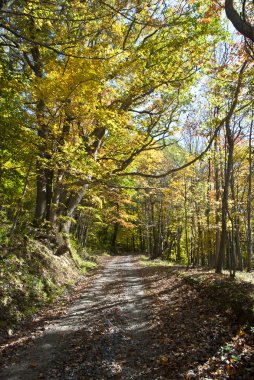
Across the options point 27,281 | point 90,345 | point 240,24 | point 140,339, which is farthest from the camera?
point 27,281

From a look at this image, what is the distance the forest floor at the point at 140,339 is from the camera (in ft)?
16.2

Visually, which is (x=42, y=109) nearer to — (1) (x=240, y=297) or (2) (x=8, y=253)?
(2) (x=8, y=253)

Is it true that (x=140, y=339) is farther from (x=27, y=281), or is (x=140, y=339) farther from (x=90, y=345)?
(x=27, y=281)

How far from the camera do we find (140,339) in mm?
6602

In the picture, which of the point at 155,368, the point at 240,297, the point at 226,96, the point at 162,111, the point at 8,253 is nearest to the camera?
the point at 155,368

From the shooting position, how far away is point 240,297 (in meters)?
7.48

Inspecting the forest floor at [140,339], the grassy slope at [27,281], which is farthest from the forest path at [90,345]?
the grassy slope at [27,281]

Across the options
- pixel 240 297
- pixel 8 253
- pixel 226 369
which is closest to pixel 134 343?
pixel 226 369

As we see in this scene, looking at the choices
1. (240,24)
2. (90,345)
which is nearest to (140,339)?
(90,345)

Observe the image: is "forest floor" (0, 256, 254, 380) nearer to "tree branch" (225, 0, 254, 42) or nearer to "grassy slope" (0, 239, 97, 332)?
"grassy slope" (0, 239, 97, 332)

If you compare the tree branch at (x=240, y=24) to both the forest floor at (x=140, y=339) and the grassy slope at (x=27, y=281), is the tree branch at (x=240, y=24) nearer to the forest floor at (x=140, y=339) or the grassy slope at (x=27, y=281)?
the forest floor at (x=140, y=339)

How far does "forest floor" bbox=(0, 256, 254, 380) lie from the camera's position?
4.93 meters

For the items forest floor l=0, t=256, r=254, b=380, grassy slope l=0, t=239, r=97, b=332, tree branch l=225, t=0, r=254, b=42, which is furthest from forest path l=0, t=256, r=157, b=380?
tree branch l=225, t=0, r=254, b=42

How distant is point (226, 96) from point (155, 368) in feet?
33.5
